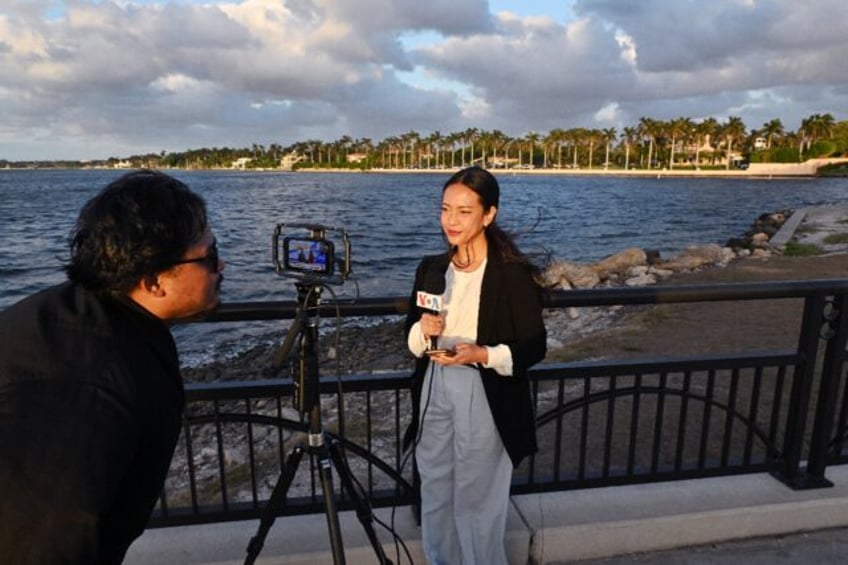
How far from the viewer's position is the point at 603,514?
2957 millimetres

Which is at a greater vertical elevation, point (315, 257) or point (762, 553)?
point (315, 257)

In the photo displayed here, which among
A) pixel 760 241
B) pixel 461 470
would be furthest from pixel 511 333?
pixel 760 241

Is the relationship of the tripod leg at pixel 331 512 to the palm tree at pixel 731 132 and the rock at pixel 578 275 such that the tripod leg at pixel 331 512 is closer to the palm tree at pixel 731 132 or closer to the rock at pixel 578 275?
the rock at pixel 578 275

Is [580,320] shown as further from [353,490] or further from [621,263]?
[353,490]

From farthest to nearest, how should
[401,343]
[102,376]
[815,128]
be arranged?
[815,128] < [401,343] < [102,376]

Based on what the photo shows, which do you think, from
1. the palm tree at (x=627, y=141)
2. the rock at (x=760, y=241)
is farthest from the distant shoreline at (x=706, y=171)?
the rock at (x=760, y=241)

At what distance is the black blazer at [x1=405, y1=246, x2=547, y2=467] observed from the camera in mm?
2312

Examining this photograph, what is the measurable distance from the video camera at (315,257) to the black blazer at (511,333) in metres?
0.61

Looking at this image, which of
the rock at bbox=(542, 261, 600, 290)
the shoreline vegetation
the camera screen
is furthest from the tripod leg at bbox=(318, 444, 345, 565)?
the rock at bbox=(542, 261, 600, 290)

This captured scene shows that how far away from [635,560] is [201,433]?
5.29 m

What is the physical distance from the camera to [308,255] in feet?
6.63

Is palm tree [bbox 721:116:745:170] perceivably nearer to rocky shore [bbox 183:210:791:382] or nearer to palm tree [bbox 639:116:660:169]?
palm tree [bbox 639:116:660:169]

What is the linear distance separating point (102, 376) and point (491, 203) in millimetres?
1564

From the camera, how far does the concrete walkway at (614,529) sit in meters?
2.69
